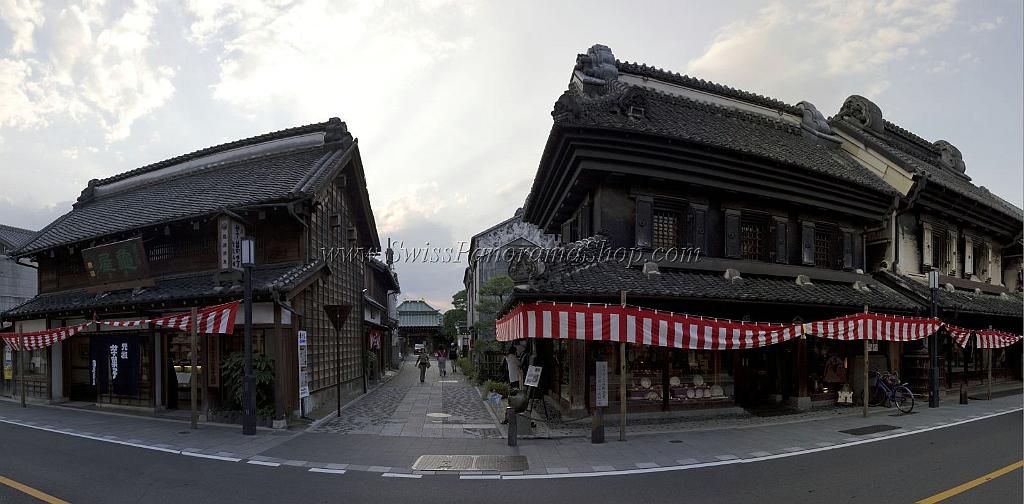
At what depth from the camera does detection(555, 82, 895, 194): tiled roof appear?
1556cm

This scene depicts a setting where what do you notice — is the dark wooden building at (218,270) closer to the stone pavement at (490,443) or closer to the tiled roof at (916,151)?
the stone pavement at (490,443)

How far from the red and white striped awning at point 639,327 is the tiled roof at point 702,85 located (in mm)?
9834

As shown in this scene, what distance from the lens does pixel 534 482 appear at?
932 centimetres

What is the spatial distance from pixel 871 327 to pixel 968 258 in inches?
511

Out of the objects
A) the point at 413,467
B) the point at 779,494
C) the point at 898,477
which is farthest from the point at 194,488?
the point at 898,477

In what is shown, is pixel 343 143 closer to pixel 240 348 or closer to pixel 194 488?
pixel 240 348

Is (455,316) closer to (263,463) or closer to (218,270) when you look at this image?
(218,270)

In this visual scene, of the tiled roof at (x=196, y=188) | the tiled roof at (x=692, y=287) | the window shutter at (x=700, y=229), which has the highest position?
the tiled roof at (x=196, y=188)

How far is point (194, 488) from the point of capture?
29.1 feet

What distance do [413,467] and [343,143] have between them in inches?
555

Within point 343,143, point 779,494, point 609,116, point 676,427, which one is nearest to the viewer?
point 779,494

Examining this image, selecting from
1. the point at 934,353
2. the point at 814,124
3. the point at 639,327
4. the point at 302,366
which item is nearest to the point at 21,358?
the point at 302,366

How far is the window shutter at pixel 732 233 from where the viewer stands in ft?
55.1

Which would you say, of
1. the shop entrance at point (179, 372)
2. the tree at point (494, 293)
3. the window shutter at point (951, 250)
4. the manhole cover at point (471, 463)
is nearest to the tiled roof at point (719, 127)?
the window shutter at point (951, 250)
